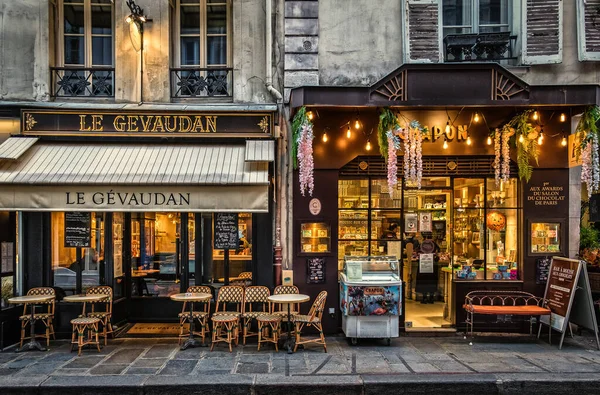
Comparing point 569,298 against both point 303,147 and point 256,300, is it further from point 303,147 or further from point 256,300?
point 256,300

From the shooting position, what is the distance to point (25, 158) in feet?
28.6

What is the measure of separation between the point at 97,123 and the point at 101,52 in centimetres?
171

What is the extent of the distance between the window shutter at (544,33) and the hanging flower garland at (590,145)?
1535 mm

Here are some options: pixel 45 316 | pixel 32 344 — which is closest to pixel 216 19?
pixel 45 316

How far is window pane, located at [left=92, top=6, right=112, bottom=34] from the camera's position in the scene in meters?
9.91

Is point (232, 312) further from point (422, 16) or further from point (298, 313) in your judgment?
point (422, 16)

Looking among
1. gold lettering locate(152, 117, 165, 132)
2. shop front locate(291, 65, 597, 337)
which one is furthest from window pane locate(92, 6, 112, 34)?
shop front locate(291, 65, 597, 337)

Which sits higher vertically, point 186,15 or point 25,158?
point 186,15

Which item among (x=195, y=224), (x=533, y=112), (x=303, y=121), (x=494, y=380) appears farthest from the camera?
(x=195, y=224)

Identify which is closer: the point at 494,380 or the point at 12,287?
the point at 494,380

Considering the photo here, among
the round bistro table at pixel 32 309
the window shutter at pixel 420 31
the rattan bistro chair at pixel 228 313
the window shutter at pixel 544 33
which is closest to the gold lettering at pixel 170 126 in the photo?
the rattan bistro chair at pixel 228 313

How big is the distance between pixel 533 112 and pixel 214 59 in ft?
21.9

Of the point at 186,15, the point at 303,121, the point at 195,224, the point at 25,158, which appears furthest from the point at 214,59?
the point at 25,158

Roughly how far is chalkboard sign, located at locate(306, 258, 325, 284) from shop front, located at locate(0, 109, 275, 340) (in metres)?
0.81
